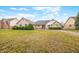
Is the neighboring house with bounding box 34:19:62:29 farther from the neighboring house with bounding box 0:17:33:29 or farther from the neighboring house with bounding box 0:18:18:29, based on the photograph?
the neighboring house with bounding box 0:18:18:29

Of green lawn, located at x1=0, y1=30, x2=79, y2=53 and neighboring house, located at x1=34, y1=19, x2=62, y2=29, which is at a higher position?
neighboring house, located at x1=34, y1=19, x2=62, y2=29

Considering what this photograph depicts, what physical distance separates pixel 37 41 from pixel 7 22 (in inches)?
16.8

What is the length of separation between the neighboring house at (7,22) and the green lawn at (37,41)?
6cm

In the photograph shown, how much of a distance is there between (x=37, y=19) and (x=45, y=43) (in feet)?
0.99

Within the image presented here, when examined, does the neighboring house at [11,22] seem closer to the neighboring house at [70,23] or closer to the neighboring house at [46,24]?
the neighboring house at [46,24]

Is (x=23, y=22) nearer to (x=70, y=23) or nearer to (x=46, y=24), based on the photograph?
(x=46, y=24)

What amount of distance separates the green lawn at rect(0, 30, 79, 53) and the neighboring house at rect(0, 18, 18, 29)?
6 centimetres

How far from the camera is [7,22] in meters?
2.37

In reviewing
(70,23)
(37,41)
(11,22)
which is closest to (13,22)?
(11,22)


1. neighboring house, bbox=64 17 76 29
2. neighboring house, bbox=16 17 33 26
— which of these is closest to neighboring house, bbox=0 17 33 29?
neighboring house, bbox=16 17 33 26

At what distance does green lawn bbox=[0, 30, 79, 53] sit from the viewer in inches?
91.0

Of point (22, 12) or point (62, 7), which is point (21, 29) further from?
point (62, 7)
